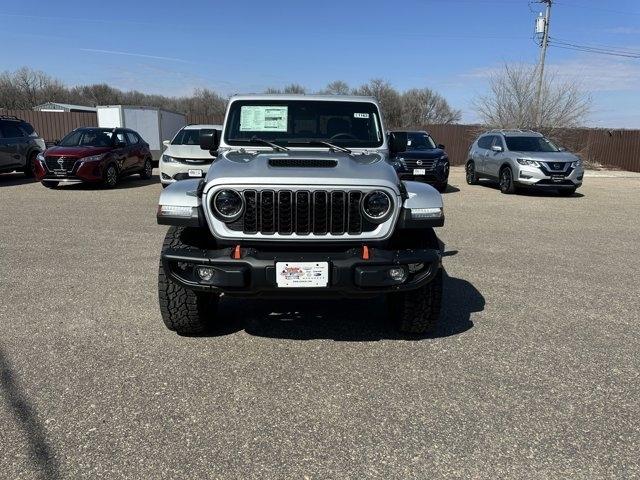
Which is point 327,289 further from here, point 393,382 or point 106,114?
point 106,114

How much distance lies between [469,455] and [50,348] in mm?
2964

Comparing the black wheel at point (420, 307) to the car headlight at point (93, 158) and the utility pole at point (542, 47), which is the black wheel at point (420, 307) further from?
the utility pole at point (542, 47)

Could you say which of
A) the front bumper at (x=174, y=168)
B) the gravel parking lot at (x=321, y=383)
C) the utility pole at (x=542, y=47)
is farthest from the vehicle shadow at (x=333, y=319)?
the utility pole at (x=542, y=47)

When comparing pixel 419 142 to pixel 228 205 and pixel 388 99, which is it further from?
pixel 388 99

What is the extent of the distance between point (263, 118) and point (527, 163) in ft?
34.3

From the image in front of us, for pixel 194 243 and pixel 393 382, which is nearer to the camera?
pixel 393 382

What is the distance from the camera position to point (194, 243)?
368cm

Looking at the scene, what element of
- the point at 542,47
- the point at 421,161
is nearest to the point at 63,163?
the point at 421,161

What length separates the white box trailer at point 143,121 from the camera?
21.4 metres

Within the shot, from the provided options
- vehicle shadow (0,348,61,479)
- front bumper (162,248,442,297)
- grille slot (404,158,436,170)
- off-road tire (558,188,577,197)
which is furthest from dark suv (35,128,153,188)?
off-road tire (558,188,577,197)

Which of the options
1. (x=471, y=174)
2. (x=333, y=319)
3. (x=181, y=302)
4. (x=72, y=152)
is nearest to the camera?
(x=181, y=302)

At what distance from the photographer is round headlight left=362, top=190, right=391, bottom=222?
3521 millimetres

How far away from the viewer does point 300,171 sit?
3572mm

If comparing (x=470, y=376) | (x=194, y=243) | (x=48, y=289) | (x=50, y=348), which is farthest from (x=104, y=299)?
(x=470, y=376)
